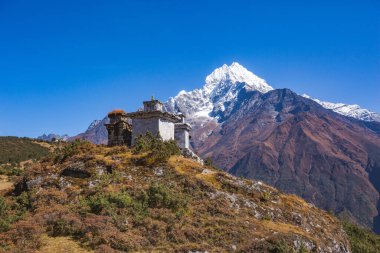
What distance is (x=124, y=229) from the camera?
2756 cm

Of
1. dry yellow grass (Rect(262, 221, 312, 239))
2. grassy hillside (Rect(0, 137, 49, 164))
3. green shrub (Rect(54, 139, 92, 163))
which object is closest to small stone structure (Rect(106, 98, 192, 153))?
green shrub (Rect(54, 139, 92, 163))

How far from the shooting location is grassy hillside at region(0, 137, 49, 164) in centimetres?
10039

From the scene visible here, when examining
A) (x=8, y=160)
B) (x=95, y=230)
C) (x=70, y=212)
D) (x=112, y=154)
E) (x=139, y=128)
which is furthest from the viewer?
(x=8, y=160)

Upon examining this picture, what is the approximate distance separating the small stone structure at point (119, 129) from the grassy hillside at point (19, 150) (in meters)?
49.1

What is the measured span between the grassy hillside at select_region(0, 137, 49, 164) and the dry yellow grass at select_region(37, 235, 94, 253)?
74.9 m

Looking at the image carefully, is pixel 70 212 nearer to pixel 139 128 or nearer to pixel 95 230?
pixel 95 230

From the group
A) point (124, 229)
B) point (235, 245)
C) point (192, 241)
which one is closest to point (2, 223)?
point (124, 229)

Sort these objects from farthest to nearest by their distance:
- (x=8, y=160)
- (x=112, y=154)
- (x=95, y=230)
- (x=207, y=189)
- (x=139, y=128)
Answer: (x=8, y=160)
(x=139, y=128)
(x=112, y=154)
(x=207, y=189)
(x=95, y=230)

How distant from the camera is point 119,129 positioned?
5556 centimetres

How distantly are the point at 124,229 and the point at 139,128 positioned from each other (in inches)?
985

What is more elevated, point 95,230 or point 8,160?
point 8,160

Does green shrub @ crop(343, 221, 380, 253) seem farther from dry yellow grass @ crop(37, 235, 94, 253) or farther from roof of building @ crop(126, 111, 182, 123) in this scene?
dry yellow grass @ crop(37, 235, 94, 253)

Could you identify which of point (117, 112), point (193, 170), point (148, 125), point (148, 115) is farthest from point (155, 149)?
point (117, 112)

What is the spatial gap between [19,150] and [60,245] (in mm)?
99564
